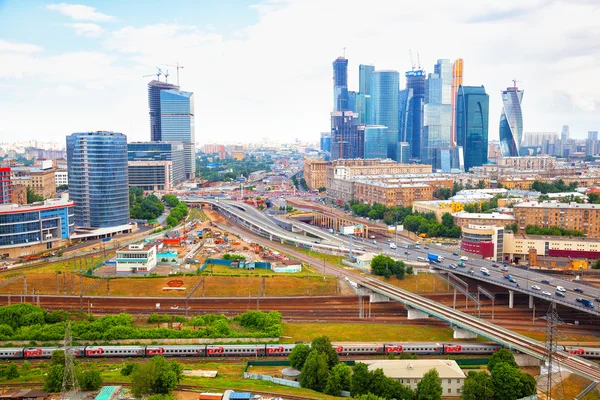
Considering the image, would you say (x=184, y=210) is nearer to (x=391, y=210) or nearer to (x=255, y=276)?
(x=391, y=210)

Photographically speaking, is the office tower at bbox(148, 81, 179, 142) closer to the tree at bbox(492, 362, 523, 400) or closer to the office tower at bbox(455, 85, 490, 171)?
the office tower at bbox(455, 85, 490, 171)

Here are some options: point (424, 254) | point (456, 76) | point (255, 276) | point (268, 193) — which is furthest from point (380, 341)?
point (456, 76)

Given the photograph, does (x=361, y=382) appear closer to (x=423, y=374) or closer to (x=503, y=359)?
(x=423, y=374)

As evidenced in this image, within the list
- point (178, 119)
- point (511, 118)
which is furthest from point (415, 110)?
point (178, 119)

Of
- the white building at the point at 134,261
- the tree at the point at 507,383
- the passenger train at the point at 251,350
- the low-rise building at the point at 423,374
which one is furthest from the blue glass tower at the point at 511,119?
the tree at the point at 507,383

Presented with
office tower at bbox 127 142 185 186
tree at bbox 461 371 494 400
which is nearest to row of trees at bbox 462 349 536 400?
tree at bbox 461 371 494 400

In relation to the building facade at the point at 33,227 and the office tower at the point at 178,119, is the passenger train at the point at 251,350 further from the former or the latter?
the office tower at the point at 178,119

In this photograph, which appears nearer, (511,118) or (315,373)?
(315,373)
